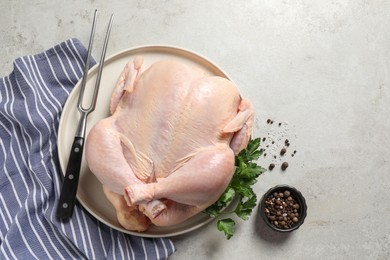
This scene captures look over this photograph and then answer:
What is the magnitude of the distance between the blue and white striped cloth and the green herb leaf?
18 cm

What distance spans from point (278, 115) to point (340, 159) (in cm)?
25

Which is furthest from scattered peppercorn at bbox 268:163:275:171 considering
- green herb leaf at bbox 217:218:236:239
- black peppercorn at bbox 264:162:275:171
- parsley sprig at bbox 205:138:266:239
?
green herb leaf at bbox 217:218:236:239

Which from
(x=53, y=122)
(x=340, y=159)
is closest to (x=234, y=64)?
(x=340, y=159)

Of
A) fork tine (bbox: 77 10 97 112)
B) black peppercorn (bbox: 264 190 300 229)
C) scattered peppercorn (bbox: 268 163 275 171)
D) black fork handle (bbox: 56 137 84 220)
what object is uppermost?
fork tine (bbox: 77 10 97 112)

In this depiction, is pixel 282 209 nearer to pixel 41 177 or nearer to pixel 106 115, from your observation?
pixel 106 115

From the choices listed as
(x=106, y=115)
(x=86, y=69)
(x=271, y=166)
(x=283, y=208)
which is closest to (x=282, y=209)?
(x=283, y=208)

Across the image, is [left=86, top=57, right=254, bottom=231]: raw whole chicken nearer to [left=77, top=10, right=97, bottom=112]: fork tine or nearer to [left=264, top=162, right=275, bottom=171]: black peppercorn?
[left=77, top=10, right=97, bottom=112]: fork tine

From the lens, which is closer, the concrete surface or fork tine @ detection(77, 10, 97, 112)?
fork tine @ detection(77, 10, 97, 112)

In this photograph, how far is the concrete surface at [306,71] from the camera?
1595mm

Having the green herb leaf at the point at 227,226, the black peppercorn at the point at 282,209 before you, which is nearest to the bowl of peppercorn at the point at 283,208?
the black peppercorn at the point at 282,209

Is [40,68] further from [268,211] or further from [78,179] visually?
[268,211]

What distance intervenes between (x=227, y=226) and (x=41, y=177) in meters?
0.59

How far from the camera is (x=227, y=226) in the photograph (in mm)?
1454

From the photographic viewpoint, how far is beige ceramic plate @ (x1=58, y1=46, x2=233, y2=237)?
1.48 m
